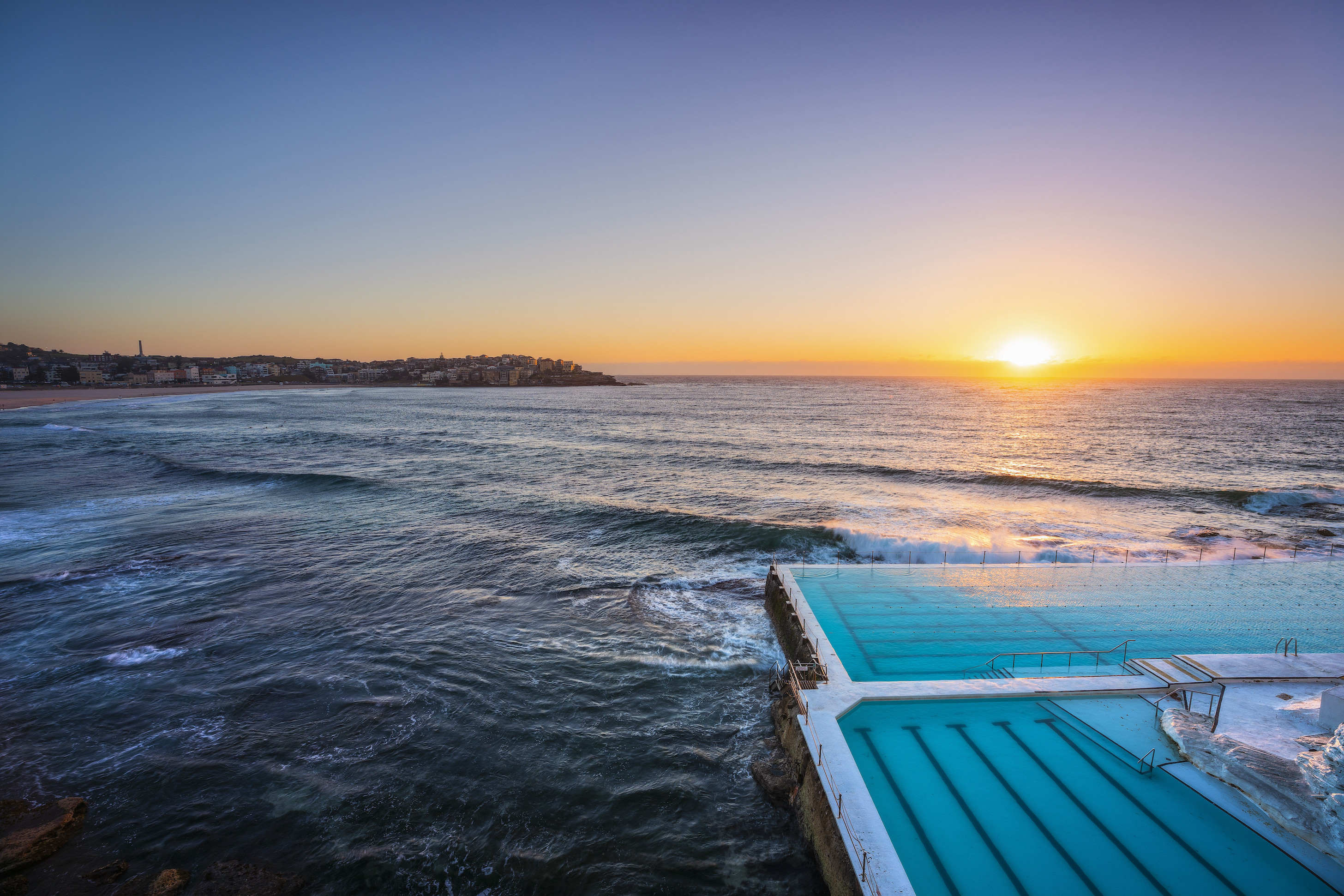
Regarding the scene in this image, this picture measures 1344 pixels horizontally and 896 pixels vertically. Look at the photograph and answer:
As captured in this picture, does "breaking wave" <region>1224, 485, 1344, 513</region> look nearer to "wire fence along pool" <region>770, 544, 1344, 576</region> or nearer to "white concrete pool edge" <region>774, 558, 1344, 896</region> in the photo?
"wire fence along pool" <region>770, 544, 1344, 576</region>

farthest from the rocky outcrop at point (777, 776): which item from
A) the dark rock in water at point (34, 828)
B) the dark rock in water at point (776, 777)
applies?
the dark rock in water at point (34, 828)

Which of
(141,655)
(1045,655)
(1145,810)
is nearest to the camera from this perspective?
(1145,810)

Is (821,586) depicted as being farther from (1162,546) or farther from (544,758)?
(1162,546)

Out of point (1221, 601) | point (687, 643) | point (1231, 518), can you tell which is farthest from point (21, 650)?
point (1231, 518)

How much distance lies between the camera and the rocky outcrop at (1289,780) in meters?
5.98

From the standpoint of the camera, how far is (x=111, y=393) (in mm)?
105562

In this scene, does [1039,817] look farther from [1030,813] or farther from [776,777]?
[776,777]

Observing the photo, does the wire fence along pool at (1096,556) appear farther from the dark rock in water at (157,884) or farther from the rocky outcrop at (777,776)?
the dark rock in water at (157,884)

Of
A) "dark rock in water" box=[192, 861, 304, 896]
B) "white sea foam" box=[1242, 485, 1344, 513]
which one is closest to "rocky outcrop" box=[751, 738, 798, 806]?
"dark rock in water" box=[192, 861, 304, 896]

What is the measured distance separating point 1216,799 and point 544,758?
31.1 feet

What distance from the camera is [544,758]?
9594 millimetres

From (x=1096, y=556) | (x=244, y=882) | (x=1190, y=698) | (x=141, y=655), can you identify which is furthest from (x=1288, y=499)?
(x=141, y=655)

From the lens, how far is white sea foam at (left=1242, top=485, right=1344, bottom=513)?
26297 mm

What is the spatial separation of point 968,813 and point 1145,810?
7.29 feet
